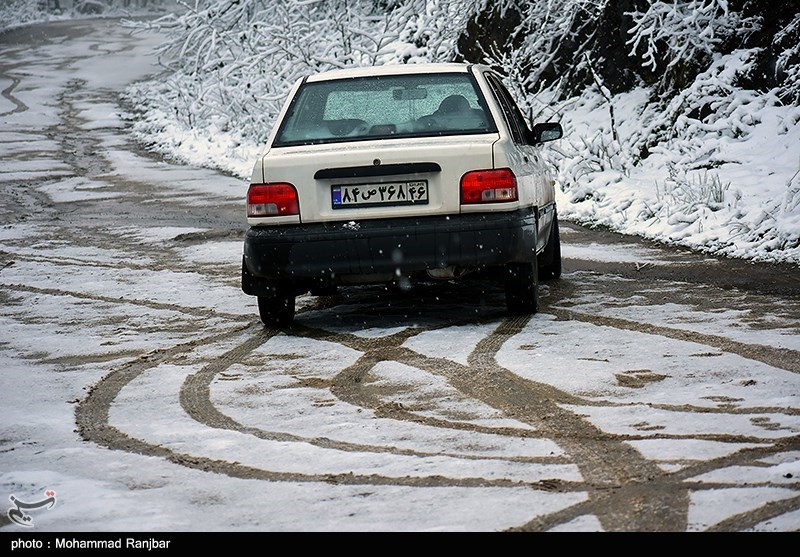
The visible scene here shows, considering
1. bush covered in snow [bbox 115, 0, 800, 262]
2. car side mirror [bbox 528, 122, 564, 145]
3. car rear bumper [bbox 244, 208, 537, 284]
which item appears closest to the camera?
car rear bumper [bbox 244, 208, 537, 284]

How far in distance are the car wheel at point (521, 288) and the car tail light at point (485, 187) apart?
49cm

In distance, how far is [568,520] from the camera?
390 centimetres

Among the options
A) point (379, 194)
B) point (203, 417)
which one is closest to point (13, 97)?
point (379, 194)

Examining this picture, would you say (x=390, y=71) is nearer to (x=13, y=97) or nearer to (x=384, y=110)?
(x=384, y=110)

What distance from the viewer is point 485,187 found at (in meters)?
7.25

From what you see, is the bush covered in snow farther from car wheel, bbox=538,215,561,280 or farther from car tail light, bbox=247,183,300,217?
car tail light, bbox=247,183,300,217

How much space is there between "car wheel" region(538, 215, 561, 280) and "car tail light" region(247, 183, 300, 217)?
2595mm

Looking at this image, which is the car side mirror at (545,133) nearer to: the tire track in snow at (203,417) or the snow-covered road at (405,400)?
the snow-covered road at (405,400)

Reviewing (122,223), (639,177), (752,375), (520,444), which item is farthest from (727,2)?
(520,444)

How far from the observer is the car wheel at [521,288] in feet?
24.7

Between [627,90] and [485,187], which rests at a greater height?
[485,187]

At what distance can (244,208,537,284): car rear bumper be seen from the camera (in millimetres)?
7203
